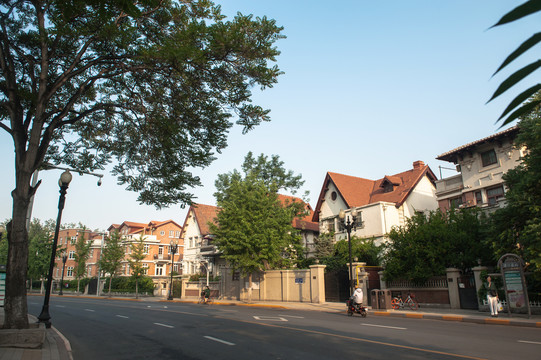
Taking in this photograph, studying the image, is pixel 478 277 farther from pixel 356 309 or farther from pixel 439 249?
pixel 356 309

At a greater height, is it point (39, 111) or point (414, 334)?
point (39, 111)

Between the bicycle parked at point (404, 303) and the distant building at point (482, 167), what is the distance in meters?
7.42

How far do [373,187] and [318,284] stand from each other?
1719 centimetres

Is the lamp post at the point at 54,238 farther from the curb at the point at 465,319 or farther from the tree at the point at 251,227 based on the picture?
the tree at the point at 251,227

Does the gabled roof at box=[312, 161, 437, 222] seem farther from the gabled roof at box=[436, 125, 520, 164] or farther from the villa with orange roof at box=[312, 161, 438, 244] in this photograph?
the gabled roof at box=[436, 125, 520, 164]

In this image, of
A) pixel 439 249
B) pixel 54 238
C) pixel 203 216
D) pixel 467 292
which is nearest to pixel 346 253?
pixel 439 249

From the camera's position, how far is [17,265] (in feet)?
29.7

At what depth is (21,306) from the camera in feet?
29.7

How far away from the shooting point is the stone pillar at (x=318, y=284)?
2975 cm

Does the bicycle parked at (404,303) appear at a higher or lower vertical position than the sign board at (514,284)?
lower

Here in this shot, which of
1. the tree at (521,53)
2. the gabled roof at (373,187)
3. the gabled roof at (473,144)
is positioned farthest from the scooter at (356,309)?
the gabled roof at (373,187)

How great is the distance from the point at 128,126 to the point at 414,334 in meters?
11.6

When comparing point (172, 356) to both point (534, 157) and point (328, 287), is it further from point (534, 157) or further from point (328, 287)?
point (328, 287)

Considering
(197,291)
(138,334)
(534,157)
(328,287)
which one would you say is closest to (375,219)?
(328,287)
